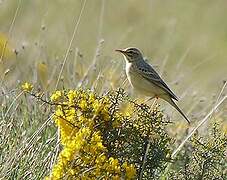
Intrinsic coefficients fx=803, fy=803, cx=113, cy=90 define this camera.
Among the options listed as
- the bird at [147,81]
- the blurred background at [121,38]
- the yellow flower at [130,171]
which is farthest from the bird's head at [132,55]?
the yellow flower at [130,171]

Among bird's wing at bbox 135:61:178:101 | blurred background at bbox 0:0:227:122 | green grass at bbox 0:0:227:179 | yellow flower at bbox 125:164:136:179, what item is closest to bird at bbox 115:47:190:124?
bird's wing at bbox 135:61:178:101

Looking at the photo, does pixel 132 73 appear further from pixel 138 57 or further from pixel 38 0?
pixel 38 0

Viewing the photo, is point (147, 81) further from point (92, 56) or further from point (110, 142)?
point (92, 56)

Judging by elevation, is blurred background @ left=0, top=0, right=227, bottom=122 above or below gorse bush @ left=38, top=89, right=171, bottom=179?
above

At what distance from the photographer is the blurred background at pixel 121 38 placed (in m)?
8.05

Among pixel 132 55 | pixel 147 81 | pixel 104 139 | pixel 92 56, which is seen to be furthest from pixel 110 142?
pixel 92 56

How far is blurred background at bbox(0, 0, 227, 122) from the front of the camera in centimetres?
805

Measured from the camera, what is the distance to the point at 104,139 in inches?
184

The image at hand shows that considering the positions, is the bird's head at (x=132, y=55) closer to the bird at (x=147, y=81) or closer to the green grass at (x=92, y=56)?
the bird at (x=147, y=81)

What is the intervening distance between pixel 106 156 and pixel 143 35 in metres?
9.13

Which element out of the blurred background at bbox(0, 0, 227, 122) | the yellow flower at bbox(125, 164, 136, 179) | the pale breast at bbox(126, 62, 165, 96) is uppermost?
the blurred background at bbox(0, 0, 227, 122)

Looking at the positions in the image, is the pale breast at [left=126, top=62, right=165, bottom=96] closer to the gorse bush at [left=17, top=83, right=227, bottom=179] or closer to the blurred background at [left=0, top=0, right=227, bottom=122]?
Result: the blurred background at [left=0, top=0, right=227, bottom=122]

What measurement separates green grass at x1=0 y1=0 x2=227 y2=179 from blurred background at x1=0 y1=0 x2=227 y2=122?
2 centimetres

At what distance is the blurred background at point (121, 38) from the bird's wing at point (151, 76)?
509 mm
